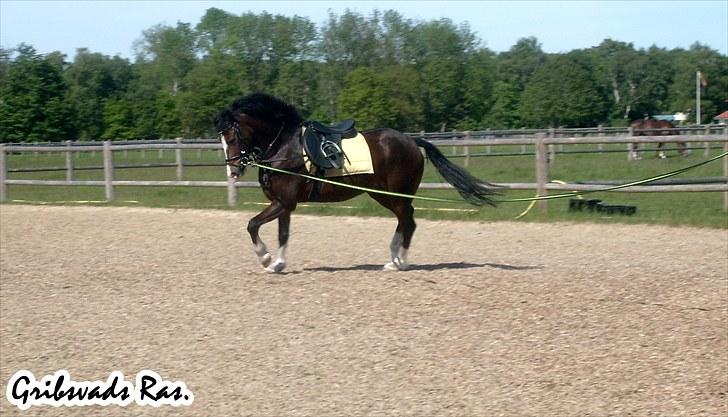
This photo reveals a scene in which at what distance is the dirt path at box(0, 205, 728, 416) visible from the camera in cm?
605

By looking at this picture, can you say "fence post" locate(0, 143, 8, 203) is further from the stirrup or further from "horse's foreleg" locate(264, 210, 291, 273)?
the stirrup

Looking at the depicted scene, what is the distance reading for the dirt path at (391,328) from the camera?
6.05 meters

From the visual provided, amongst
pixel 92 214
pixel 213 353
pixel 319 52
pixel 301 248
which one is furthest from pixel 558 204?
pixel 319 52

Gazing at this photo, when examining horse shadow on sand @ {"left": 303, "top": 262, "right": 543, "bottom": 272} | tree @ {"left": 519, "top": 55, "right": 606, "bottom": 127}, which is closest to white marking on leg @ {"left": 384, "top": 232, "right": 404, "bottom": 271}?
horse shadow on sand @ {"left": 303, "top": 262, "right": 543, "bottom": 272}

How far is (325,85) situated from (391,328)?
1479 inches

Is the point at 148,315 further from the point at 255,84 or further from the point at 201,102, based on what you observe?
the point at 255,84

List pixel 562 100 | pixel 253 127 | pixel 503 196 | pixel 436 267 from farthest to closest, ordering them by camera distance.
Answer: pixel 562 100 < pixel 503 196 < pixel 436 267 < pixel 253 127

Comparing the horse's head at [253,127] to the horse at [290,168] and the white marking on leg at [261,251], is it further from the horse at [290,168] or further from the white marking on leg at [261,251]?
the white marking on leg at [261,251]

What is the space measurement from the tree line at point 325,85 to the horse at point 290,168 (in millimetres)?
23047

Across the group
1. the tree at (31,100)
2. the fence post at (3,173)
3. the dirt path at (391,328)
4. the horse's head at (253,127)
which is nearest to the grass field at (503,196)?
the fence post at (3,173)

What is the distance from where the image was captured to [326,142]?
995 centimetres

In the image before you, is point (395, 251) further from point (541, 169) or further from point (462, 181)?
point (541, 169)

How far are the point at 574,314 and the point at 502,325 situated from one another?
2.19ft

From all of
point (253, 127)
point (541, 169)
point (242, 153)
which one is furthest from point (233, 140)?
point (541, 169)
